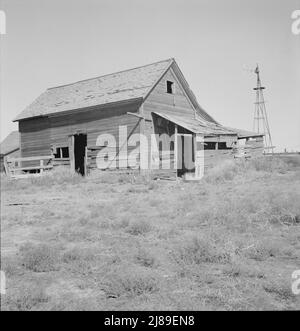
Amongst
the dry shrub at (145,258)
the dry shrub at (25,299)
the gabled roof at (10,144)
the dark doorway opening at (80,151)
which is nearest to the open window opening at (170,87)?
the dark doorway opening at (80,151)

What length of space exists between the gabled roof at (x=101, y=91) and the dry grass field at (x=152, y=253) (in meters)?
10.9

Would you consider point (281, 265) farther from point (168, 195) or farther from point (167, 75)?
point (167, 75)

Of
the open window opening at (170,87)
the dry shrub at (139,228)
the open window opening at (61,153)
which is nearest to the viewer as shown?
the dry shrub at (139,228)

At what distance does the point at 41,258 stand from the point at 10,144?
40389 mm

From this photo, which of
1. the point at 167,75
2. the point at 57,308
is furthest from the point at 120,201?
the point at 167,75

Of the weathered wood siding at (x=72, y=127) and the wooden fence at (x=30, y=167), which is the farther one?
the weathered wood siding at (x=72, y=127)

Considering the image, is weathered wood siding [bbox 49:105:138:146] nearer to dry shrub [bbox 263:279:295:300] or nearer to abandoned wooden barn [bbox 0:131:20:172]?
→ dry shrub [bbox 263:279:295:300]

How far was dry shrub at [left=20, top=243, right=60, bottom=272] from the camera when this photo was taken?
5195 mm

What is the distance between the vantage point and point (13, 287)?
14.7ft

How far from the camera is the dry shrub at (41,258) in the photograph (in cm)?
520

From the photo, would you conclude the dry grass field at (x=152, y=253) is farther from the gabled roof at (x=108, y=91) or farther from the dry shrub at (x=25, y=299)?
the gabled roof at (x=108, y=91)

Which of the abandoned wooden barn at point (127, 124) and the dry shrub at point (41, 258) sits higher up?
the abandoned wooden barn at point (127, 124)

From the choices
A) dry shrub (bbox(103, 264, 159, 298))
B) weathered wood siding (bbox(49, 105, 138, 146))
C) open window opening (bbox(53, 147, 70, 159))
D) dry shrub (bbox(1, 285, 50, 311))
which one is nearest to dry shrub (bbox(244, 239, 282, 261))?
dry shrub (bbox(103, 264, 159, 298))
